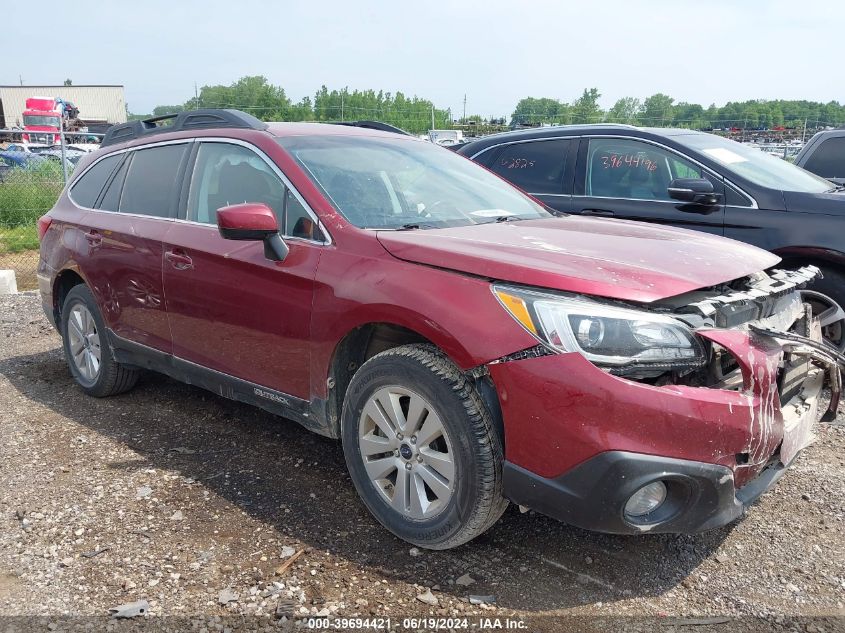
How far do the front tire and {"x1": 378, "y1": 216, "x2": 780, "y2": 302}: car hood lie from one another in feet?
1.32

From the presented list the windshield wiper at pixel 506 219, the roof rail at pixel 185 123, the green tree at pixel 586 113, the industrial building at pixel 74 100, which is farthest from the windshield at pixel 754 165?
the industrial building at pixel 74 100

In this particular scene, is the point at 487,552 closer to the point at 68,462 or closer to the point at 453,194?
the point at 453,194

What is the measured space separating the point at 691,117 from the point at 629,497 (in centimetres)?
2914

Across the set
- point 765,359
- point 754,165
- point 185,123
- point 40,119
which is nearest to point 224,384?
point 185,123

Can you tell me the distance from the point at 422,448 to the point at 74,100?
68404 millimetres

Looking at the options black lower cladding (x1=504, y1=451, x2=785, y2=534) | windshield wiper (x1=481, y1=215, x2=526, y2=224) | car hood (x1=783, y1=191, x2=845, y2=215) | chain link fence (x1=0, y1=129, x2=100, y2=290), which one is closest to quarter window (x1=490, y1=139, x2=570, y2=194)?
car hood (x1=783, y1=191, x2=845, y2=215)

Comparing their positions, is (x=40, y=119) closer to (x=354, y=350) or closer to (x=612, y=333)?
(x=354, y=350)

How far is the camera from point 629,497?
2.33 meters

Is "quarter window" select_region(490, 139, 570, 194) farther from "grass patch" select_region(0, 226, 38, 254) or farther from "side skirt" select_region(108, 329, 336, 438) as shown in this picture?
"grass patch" select_region(0, 226, 38, 254)

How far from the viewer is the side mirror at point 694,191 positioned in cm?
505

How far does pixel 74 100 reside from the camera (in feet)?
201

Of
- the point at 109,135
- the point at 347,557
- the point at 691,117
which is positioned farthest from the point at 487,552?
the point at 691,117

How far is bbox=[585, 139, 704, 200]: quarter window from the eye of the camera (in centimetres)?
542

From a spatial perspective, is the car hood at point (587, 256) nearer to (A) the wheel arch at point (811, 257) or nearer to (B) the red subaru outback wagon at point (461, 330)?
(B) the red subaru outback wagon at point (461, 330)
